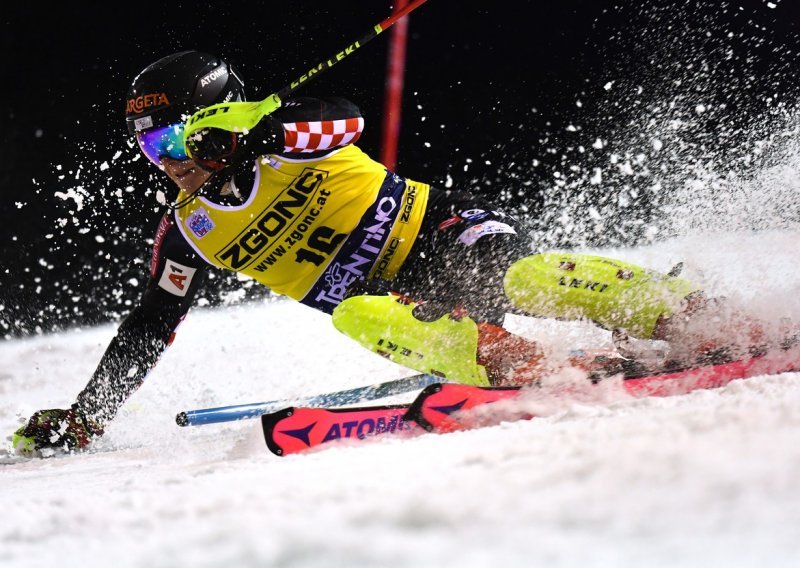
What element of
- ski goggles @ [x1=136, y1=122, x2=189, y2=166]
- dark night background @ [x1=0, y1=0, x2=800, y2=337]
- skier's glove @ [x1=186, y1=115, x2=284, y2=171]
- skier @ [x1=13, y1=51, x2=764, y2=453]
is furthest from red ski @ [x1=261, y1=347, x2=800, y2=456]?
dark night background @ [x1=0, y1=0, x2=800, y2=337]

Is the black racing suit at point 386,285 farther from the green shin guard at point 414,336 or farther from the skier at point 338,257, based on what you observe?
the green shin guard at point 414,336

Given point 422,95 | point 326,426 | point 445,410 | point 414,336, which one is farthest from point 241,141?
point 422,95

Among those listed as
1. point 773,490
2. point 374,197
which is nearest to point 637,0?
point 374,197

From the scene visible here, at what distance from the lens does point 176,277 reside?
2619 millimetres

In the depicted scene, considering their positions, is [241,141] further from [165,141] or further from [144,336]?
[144,336]

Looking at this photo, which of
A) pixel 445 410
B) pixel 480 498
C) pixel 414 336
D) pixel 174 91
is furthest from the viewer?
pixel 174 91

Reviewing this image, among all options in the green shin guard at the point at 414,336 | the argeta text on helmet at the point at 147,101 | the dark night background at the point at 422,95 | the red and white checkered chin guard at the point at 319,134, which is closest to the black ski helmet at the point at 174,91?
the argeta text on helmet at the point at 147,101

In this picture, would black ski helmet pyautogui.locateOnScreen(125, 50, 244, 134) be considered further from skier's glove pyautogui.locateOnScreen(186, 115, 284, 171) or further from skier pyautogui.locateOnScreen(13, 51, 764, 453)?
skier's glove pyautogui.locateOnScreen(186, 115, 284, 171)

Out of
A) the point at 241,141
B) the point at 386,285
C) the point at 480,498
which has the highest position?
the point at 241,141

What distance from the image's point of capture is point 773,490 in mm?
887

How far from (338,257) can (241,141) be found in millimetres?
475

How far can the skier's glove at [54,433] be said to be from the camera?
98.5 inches

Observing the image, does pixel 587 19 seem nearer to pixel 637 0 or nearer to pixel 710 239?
pixel 637 0

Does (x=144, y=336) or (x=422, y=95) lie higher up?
(x=422, y=95)
